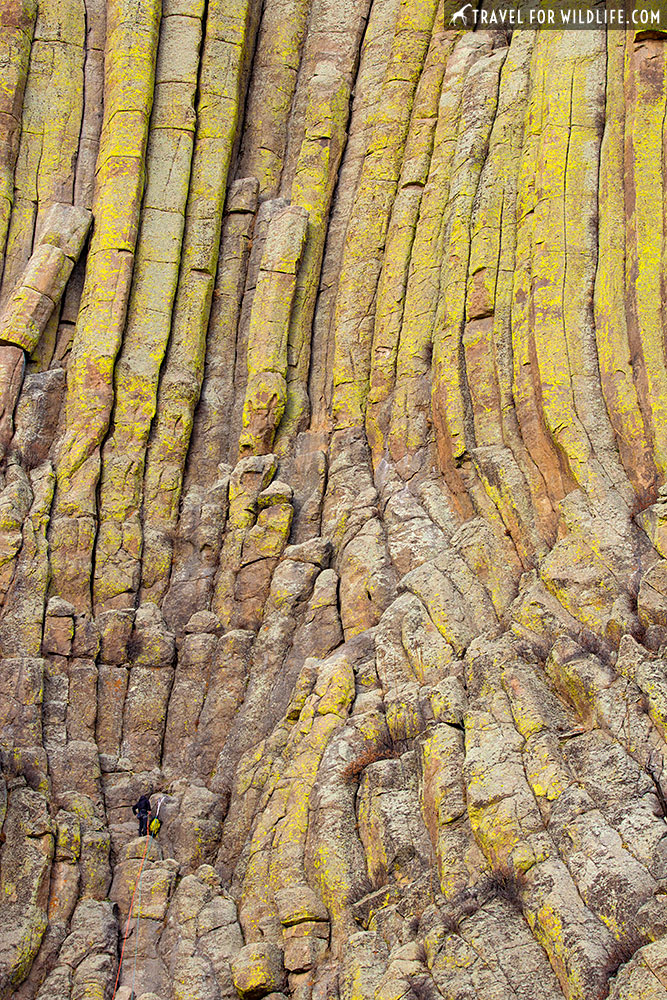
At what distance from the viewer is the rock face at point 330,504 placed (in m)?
20.8

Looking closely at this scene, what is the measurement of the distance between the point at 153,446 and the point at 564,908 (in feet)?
53.0

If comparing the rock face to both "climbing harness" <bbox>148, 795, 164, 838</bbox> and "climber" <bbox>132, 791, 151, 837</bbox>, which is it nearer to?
"climbing harness" <bbox>148, 795, 164, 838</bbox>

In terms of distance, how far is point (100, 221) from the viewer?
32500mm

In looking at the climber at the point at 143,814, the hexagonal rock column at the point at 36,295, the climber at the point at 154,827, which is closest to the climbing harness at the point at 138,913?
the climber at the point at 154,827

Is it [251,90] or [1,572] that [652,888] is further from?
[251,90]

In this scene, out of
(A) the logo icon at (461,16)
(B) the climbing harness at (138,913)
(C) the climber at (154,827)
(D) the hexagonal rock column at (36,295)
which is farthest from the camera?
(A) the logo icon at (461,16)

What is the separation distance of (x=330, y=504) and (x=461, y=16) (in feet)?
50.0

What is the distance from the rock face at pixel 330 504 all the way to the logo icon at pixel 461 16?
20cm

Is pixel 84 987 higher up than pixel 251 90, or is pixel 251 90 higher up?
pixel 251 90

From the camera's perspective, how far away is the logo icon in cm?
3406

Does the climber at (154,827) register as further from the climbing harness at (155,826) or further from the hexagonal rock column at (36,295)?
the hexagonal rock column at (36,295)

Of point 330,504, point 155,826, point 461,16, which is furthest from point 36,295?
point 461,16

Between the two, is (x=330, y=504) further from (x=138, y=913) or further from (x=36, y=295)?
(x=138, y=913)

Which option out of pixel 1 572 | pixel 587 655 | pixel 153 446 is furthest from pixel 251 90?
pixel 587 655
